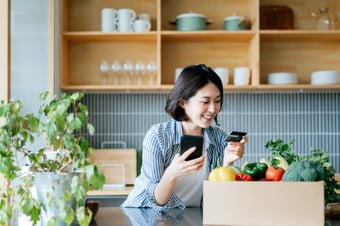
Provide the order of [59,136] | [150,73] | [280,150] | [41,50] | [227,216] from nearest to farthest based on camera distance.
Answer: [59,136] < [227,216] < [280,150] < [41,50] < [150,73]

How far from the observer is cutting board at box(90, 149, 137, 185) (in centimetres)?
381

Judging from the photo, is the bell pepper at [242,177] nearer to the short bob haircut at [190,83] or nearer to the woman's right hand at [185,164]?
the woman's right hand at [185,164]

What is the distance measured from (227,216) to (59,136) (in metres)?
0.59

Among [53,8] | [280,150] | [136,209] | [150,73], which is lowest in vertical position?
[136,209]

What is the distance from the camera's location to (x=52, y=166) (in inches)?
57.2

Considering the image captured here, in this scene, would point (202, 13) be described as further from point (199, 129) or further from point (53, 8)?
point (199, 129)

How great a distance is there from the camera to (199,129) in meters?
2.42

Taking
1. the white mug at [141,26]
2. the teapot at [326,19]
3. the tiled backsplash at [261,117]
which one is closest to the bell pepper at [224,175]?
the white mug at [141,26]

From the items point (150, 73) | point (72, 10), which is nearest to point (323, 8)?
point (150, 73)

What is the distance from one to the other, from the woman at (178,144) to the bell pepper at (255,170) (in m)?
0.39

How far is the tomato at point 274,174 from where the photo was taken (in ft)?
5.69

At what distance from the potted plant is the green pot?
2.46 metres

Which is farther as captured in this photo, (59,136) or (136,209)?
(136,209)

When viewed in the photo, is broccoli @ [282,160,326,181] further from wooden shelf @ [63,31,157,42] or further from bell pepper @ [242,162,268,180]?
wooden shelf @ [63,31,157,42]
